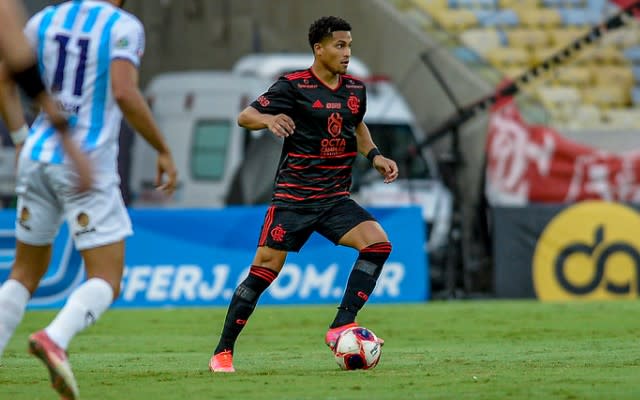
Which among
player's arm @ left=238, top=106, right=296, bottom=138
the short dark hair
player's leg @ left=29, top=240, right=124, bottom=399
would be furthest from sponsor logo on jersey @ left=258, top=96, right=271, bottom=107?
player's leg @ left=29, top=240, right=124, bottom=399

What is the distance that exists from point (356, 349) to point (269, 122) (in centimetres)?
152

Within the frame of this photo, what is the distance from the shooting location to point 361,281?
935 cm

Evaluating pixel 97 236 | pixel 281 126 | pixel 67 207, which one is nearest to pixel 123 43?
pixel 67 207

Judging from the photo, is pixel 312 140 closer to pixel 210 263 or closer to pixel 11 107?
pixel 11 107

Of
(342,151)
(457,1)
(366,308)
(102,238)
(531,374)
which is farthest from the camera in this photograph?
(457,1)

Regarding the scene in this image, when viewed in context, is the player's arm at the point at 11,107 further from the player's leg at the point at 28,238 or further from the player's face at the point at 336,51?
the player's face at the point at 336,51

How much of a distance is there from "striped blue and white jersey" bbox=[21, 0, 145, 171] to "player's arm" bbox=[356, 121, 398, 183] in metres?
2.50

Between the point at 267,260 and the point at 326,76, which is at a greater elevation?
the point at 326,76

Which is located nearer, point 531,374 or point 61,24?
point 61,24

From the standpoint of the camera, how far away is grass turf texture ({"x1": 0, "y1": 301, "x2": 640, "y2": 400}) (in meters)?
7.80

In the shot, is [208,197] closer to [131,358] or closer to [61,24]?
[131,358]

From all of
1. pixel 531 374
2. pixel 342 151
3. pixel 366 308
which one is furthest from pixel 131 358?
pixel 366 308

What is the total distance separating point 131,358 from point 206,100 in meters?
11.6

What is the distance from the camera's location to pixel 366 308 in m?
17.0
